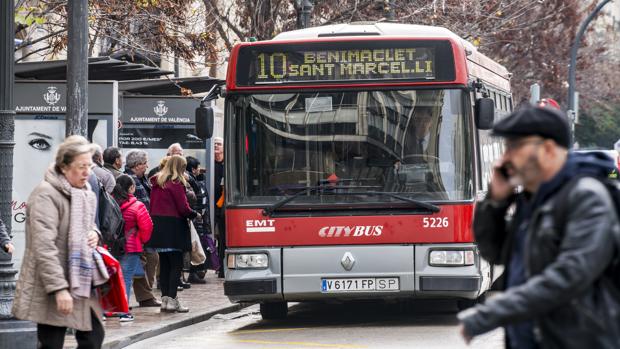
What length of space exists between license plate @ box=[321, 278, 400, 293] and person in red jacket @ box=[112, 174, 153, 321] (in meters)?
1.95

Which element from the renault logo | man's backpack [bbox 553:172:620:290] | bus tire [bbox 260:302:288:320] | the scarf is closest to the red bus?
the renault logo

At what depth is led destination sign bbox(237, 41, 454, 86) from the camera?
13.1 meters

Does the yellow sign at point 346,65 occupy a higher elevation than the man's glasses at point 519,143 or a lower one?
higher

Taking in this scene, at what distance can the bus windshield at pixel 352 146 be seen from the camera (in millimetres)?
12898

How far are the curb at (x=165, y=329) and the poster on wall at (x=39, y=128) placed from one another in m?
1.71

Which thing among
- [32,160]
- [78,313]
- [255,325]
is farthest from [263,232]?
[78,313]

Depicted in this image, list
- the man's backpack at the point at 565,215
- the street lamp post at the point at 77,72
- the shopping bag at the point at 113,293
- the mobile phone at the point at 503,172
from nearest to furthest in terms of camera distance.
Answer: the man's backpack at the point at 565,215 < the mobile phone at the point at 503,172 < the shopping bag at the point at 113,293 < the street lamp post at the point at 77,72

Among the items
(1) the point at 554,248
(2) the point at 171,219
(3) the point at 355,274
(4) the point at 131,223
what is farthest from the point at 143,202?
(1) the point at 554,248

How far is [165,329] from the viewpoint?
13.2m

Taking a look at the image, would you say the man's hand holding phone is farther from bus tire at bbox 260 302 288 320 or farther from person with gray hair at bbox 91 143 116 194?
bus tire at bbox 260 302 288 320

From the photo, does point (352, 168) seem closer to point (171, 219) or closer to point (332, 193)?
point (332, 193)

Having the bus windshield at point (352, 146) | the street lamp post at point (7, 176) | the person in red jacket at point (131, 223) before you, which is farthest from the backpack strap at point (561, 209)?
the person in red jacket at point (131, 223)

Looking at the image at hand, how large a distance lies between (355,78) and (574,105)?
79.5ft

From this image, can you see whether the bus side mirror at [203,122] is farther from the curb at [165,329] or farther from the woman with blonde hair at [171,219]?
the curb at [165,329]
